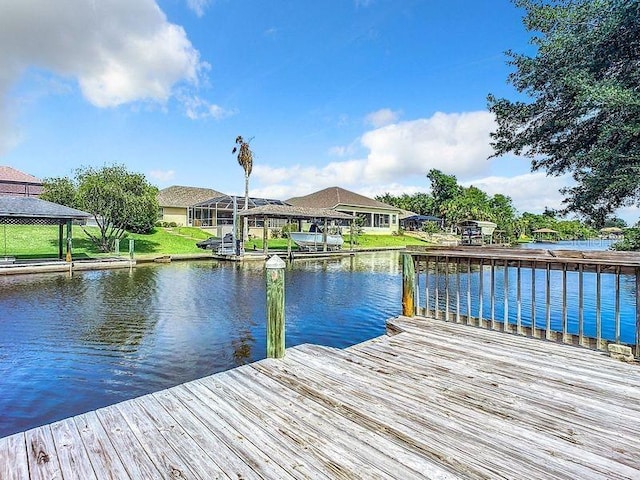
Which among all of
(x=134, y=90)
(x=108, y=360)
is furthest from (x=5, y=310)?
(x=134, y=90)

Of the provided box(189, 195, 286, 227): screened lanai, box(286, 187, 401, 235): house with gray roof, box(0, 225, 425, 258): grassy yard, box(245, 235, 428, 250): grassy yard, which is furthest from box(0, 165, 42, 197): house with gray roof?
box(286, 187, 401, 235): house with gray roof

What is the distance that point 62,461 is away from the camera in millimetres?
2127

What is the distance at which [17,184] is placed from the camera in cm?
3541

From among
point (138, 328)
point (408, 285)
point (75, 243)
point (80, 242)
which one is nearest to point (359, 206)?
A: point (80, 242)

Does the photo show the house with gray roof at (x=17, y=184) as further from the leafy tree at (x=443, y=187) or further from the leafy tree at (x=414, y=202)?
the leafy tree at (x=443, y=187)

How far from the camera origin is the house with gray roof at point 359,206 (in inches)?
1622

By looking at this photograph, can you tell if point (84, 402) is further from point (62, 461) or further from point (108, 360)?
point (62, 461)

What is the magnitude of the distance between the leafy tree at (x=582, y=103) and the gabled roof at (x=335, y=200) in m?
31.9

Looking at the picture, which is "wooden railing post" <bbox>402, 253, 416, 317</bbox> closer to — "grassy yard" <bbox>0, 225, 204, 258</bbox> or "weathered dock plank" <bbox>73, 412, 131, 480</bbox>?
"weathered dock plank" <bbox>73, 412, 131, 480</bbox>

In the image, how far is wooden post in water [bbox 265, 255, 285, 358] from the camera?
388 centimetres

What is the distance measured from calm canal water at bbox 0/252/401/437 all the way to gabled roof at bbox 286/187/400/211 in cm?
2667

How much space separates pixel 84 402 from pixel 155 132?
60.4 ft

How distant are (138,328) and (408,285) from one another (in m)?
5.95

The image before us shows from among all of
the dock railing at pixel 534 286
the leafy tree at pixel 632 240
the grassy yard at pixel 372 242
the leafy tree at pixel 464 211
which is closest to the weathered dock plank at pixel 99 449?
the dock railing at pixel 534 286
